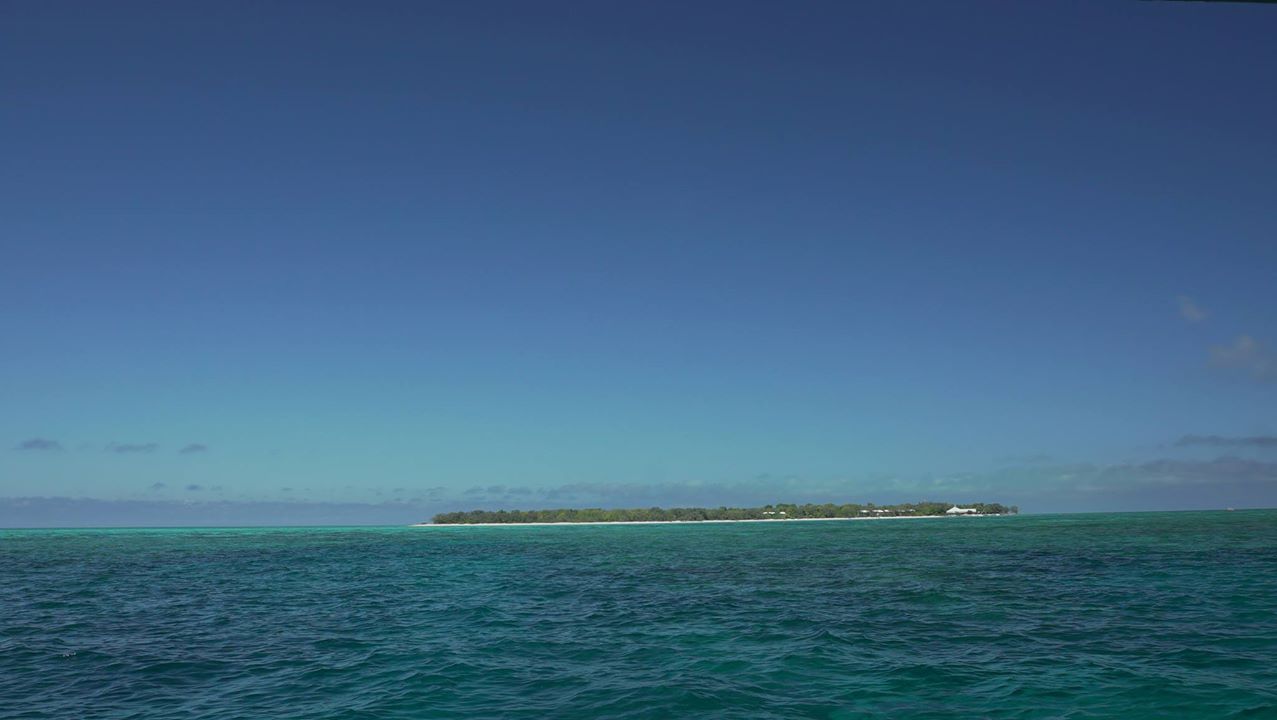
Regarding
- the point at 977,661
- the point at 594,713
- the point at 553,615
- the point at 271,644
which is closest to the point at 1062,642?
the point at 977,661

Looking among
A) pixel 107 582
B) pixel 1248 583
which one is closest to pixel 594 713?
pixel 1248 583

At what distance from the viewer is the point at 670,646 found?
24.4 m

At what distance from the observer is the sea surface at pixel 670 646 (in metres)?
17.9

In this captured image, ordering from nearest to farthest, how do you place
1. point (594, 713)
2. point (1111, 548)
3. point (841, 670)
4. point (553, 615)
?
point (594, 713)
point (841, 670)
point (553, 615)
point (1111, 548)

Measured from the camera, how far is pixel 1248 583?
36969 mm

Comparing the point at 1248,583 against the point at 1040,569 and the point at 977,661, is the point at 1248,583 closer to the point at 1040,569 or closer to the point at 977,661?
the point at 1040,569

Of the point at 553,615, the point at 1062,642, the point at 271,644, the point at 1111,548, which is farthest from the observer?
the point at 1111,548

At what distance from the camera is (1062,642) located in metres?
23.4

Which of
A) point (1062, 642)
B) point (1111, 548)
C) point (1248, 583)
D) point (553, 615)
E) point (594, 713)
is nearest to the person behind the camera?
point (594, 713)

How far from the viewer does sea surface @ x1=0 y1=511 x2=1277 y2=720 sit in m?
17.9

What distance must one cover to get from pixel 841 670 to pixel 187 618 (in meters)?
27.8

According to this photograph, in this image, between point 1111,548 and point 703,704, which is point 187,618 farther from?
point 1111,548

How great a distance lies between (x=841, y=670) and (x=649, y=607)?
14.2 m

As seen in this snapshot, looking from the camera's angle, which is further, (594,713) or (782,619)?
(782,619)
